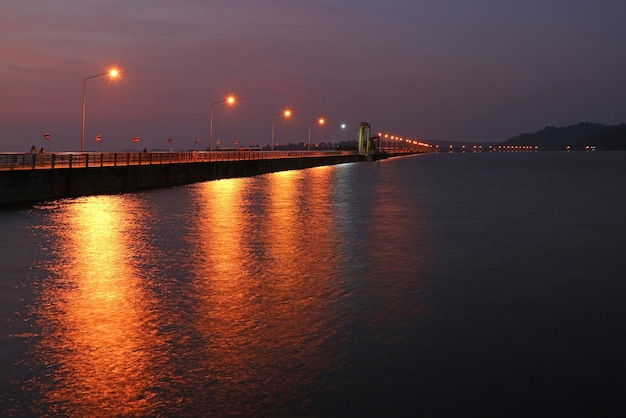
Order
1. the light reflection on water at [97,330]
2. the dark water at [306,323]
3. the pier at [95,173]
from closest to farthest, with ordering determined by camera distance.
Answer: the light reflection on water at [97,330], the dark water at [306,323], the pier at [95,173]

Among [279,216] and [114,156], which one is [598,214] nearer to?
[279,216]

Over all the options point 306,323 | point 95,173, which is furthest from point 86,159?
point 306,323

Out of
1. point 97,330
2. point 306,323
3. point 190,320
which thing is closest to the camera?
point 97,330

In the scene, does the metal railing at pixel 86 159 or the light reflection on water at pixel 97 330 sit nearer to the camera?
the light reflection on water at pixel 97 330

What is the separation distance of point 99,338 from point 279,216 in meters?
21.9

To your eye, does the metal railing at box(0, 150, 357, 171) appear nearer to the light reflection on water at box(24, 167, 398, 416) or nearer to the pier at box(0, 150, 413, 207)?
the pier at box(0, 150, 413, 207)

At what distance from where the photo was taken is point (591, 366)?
9.66 metres

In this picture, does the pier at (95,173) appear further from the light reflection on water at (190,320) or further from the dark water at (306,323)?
the light reflection on water at (190,320)

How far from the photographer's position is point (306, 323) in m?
11.5

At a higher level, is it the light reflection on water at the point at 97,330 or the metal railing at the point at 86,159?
the metal railing at the point at 86,159

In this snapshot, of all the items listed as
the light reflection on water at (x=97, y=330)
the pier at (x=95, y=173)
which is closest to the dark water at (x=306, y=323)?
the light reflection on water at (x=97, y=330)

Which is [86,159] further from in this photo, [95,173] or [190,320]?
[190,320]

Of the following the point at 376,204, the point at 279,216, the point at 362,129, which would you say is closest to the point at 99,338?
the point at 279,216

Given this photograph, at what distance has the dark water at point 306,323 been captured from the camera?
8117 mm
